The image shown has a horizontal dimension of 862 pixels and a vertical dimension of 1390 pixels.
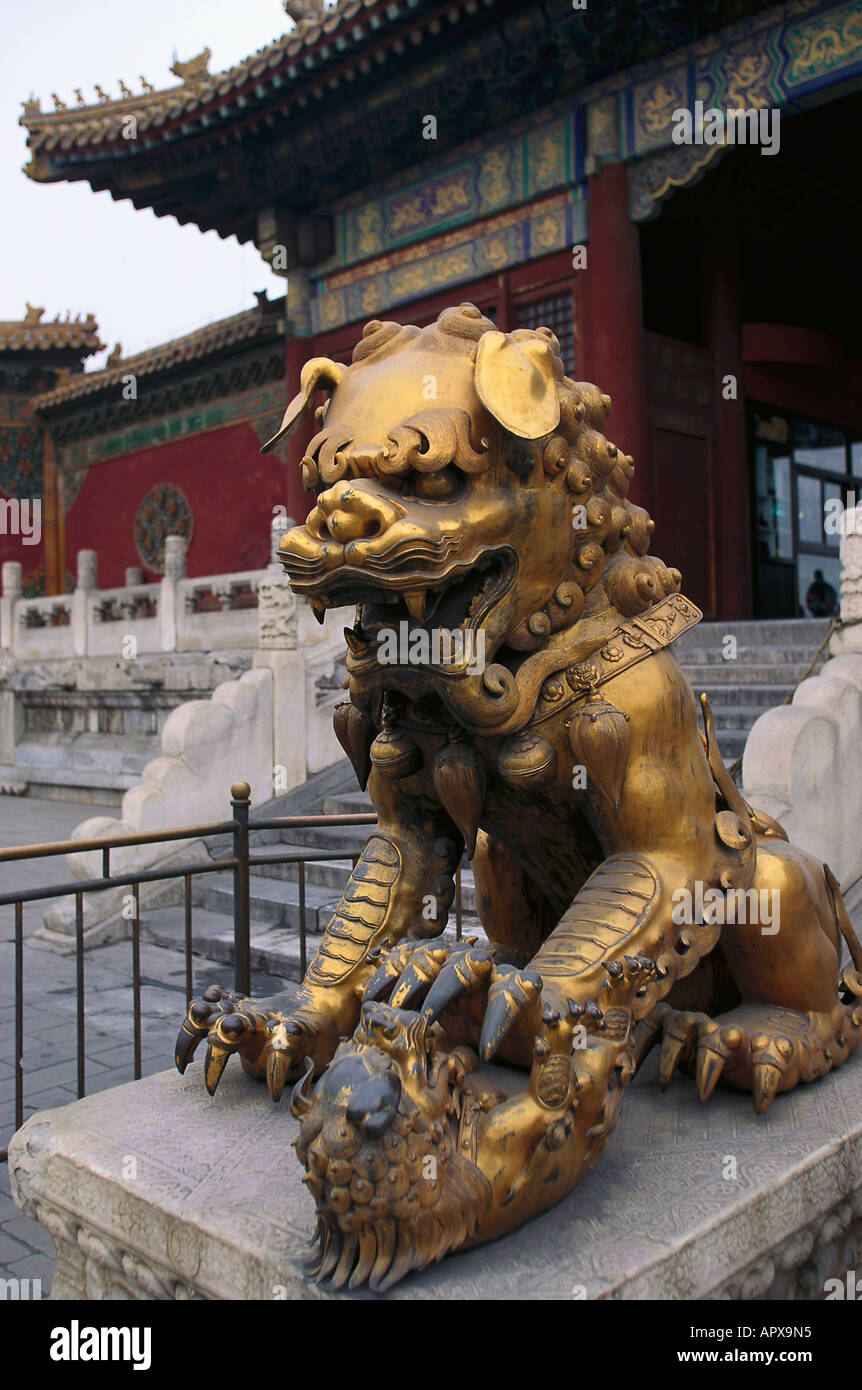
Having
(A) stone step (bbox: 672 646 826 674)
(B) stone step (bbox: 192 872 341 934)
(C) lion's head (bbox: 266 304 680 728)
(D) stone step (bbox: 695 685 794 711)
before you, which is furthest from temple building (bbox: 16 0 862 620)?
(C) lion's head (bbox: 266 304 680 728)

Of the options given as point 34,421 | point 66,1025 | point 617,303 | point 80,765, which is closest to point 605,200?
point 617,303

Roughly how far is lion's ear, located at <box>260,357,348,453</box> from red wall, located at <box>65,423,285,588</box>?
1148 centimetres

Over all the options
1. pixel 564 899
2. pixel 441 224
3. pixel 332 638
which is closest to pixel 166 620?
pixel 332 638

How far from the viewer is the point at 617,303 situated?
26.5 feet

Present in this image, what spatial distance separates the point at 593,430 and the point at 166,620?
846 cm

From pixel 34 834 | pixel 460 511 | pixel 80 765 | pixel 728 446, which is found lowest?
pixel 34 834

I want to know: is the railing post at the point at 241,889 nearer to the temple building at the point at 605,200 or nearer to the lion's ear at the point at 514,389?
the lion's ear at the point at 514,389

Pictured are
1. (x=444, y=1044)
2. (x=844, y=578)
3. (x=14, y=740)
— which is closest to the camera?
(x=444, y=1044)

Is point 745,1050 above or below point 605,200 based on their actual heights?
below

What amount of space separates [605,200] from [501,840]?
755 cm

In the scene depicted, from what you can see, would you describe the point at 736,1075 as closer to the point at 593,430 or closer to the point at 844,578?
the point at 593,430

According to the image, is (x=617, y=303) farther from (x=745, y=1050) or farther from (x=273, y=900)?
(x=745, y=1050)

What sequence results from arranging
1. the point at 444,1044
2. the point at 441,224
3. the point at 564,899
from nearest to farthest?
the point at 444,1044 → the point at 564,899 → the point at 441,224

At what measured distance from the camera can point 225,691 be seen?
714 centimetres
